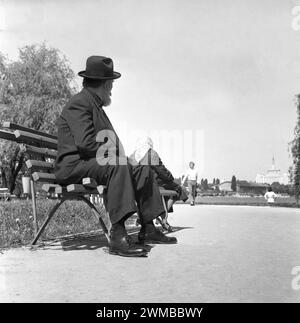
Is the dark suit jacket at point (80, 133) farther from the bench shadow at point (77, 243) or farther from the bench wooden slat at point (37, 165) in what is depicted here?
the bench shadow at point (77, 243)

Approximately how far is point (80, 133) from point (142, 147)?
2338 millimetres

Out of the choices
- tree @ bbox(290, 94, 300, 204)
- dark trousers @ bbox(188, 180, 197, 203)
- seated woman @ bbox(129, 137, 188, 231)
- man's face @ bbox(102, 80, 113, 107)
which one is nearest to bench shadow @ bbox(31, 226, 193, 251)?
seated woman @ bbox(129, 137, 188, 231)

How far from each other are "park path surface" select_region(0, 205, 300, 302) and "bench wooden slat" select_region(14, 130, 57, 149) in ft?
3.65

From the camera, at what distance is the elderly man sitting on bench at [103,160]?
4.71m

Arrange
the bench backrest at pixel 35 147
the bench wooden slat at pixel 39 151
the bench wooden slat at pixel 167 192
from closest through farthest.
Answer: the bench backrest at pixel 35 147, the bench wooden slat at pixel 39 151, the bench wooden slat at pixel 167 192

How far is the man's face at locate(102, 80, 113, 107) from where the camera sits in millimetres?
5305

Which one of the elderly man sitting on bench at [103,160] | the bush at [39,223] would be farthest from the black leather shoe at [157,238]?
the bush at [39,223]

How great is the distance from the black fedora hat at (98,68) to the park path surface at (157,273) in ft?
5.58

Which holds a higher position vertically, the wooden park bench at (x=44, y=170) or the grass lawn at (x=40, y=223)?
the wooden park bench at (x=44, y=170)

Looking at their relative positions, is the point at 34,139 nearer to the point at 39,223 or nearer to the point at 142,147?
the point at 142,147

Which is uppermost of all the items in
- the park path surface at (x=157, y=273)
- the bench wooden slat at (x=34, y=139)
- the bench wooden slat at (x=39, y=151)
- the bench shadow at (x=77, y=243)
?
the bench wooden slat at (x=34, y=139)

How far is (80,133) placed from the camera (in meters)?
4.88
